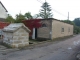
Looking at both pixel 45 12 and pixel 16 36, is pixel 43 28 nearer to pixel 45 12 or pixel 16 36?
pixel 16 36

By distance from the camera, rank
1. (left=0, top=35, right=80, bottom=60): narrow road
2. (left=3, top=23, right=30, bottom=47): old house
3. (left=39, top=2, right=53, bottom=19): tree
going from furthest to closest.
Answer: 1. (left=39, top=2, right=53, bottom=19): tree
2. (left=3, top=23, right=30, bottom=47): old house
3. (left=0, top=35, right=80, bottom=60): narrow road

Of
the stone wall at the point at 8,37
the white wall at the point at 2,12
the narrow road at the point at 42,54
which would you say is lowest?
the narrow road at the point at 42,54

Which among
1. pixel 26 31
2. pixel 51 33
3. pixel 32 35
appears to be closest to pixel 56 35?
pixel 51 33

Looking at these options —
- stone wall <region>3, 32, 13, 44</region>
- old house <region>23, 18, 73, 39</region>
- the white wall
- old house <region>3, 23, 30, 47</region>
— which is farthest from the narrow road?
the white wall

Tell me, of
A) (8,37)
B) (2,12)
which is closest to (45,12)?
(2,12)

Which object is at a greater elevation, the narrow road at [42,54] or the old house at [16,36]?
the old house at [16,36]

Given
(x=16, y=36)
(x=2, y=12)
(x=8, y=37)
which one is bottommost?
(x=8, y=37)

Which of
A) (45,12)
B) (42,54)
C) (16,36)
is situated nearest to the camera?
(42,54)

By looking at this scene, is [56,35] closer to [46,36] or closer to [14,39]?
[46,36]

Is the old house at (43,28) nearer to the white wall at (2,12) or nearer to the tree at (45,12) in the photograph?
the white wall at (2,12)

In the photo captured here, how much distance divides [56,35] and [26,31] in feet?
37.6

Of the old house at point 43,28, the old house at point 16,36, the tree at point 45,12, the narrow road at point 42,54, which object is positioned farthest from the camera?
the tree at point 45,12

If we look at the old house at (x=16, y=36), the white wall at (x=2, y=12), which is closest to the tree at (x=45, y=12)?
the white wall at (x=2, y=12)

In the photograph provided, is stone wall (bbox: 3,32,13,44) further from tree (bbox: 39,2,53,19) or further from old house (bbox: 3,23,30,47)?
tree (bbox: 39,2,53,19)
